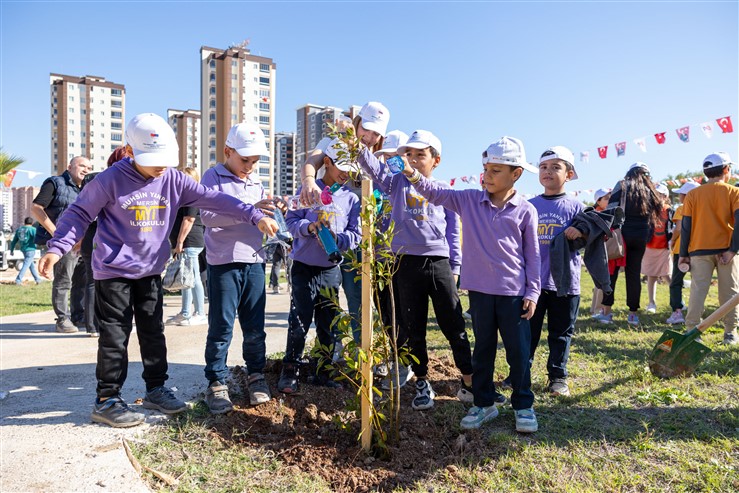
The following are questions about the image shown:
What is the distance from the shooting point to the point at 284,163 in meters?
82.1

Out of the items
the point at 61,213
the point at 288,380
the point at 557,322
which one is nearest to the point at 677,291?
the point at 557,322

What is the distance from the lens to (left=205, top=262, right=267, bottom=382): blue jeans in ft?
11.4

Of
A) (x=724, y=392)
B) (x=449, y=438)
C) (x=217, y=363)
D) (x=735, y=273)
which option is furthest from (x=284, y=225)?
(x=735, y=273)

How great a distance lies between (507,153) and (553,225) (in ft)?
3.58

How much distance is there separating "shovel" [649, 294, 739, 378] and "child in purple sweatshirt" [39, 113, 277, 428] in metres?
3.32

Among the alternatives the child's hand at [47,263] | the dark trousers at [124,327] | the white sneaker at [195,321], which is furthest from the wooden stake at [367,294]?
the white sneaker at [195,321]

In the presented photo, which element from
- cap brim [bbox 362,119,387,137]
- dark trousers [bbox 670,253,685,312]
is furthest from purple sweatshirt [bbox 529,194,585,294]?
dark trousers [bbox 670,253,685,312]

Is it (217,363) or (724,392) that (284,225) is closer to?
(217,363)

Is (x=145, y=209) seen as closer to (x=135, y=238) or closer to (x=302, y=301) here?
(x=135, y=238)

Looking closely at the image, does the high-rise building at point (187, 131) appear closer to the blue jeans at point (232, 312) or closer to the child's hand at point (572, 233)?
the blue jeans at point (232, 312)

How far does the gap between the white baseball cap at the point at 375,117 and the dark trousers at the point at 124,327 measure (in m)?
1.76

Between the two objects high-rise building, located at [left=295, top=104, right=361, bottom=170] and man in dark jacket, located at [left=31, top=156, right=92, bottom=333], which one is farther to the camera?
high-rise building, located at [left=295, top=104, right=361, bottom=170]

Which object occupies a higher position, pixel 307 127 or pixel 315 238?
pixel 307 127

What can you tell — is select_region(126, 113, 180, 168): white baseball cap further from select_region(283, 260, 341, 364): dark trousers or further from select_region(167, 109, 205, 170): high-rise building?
select_region(167, 109, 205, 170): high-rise building
